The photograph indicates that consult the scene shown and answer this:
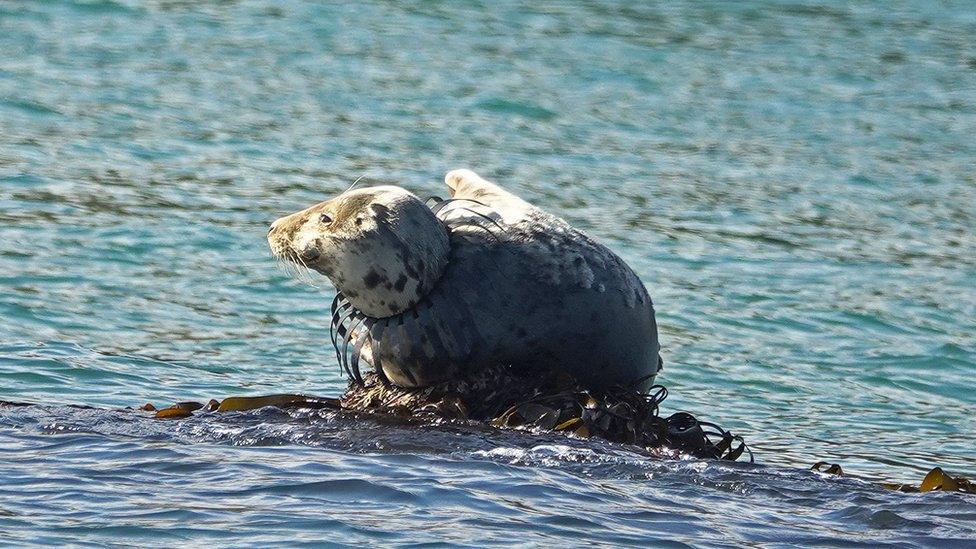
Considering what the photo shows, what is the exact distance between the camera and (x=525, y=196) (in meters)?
11.0

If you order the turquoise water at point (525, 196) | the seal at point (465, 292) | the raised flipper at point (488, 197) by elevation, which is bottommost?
the turquoise water at point (525, 196)

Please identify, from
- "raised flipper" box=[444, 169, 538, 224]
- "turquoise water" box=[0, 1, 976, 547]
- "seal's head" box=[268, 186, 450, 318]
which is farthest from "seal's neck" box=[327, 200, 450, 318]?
"turquoise water" box=[0, 1, 976, 547]

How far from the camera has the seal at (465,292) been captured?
5652mm

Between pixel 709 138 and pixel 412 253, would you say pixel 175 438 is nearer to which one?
pixel 412 253

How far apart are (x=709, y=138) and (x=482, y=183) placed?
7.16 meters

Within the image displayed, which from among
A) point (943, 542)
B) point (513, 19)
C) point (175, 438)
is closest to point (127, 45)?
point (513, 19)

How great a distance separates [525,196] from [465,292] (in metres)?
5.38

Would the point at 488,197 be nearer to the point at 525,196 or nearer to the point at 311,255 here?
the point at 311,255

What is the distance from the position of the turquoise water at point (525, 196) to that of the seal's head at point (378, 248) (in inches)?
19.4

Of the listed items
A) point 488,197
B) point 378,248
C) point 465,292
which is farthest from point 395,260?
point 488,197

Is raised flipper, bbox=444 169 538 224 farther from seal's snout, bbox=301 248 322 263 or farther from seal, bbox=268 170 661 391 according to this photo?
seal's snout, bbox=301 248 322 263

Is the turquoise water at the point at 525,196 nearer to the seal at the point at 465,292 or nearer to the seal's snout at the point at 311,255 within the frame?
the seal at the point at 465,292

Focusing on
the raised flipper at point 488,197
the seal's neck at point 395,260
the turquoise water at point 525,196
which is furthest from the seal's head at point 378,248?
the turquoise water at point 525,196

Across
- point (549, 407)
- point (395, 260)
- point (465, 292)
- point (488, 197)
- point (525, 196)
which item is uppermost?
point (488, 197)
